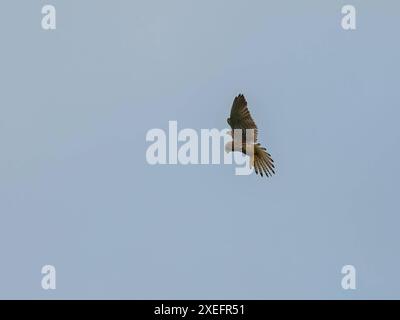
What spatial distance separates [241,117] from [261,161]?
97 centimetres

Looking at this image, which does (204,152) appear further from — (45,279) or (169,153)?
(45,279)

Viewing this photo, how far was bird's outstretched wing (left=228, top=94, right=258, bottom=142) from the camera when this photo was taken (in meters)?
20.0

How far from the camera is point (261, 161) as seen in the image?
2052cm

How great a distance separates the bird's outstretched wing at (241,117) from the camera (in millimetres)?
20047

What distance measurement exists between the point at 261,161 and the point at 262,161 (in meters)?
0.02

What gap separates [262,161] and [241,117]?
98 cm

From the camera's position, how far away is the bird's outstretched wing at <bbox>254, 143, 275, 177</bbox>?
67.0 ft

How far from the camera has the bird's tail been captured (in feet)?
67.0

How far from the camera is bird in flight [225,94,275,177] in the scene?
20.1 meters
